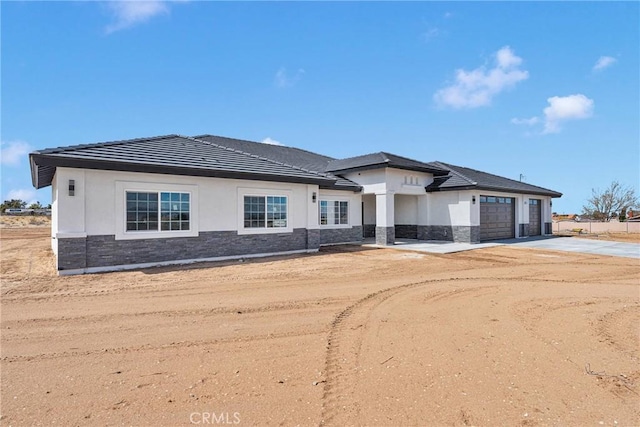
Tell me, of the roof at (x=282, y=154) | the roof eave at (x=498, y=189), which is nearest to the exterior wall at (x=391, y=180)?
the roof at (x=282, y=154)

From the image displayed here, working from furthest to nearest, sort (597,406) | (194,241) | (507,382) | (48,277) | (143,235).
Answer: (194,241)
(143,235)
(48,277)
(507,382)
(597,406)

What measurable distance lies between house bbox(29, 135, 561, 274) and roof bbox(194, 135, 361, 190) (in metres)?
0.23

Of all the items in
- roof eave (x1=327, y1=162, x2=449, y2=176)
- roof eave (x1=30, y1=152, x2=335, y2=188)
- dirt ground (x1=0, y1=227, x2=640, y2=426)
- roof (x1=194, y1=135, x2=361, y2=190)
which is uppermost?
roof (x1=194, y1=135, x2=361, y2=190)

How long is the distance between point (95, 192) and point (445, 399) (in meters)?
10.9

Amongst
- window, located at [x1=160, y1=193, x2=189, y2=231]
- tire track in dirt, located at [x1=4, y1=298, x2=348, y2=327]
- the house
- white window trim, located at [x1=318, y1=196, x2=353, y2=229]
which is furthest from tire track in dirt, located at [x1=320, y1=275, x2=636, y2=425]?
white window trim, located at [x1=318, y1=196, x2=353, y2=229]

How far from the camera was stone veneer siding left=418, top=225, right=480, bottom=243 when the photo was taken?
1868 cm

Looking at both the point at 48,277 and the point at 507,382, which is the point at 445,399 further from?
the point at 48,277

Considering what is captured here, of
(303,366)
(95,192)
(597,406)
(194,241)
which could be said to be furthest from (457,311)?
(95,192)

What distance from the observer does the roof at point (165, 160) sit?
32.3 ft

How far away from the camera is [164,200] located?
37.7 ft

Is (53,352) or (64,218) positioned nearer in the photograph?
(53,352)

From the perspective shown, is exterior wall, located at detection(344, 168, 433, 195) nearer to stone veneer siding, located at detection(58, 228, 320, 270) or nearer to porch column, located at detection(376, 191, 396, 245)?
porch column, located at detection(376, 191, 396, 245)

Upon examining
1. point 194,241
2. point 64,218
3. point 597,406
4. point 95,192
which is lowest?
point 597,406

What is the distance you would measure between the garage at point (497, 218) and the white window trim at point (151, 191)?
52.5 feet
